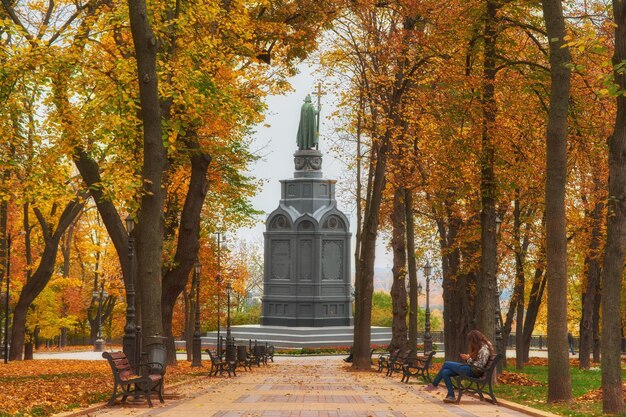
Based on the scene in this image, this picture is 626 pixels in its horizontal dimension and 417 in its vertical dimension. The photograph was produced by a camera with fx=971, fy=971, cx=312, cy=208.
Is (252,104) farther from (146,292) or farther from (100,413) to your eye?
(100,413)

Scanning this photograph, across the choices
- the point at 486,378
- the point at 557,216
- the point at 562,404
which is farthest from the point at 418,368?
the point at 557,216

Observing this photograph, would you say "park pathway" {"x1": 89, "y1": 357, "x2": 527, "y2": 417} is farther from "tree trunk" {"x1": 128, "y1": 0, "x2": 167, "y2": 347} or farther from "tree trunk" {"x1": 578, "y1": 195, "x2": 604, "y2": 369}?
"tree trunk" {"x1": 578, "y1": 195, "x2": 604, "y2": 369}

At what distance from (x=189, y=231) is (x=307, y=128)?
107ft

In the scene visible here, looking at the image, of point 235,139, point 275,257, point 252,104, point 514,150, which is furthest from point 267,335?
point 514,150

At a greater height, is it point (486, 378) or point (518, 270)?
point (518, 270)

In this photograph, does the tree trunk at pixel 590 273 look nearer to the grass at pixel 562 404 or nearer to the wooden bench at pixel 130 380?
the grass at pixel 562 404

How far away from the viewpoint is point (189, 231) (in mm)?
26719

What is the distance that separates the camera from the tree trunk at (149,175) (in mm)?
16688

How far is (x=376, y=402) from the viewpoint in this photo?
16469mm

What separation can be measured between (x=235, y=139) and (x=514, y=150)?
43.4 feet

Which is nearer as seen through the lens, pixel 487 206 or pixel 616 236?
pixel 616 236

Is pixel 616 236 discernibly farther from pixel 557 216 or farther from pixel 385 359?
pixel 385 359

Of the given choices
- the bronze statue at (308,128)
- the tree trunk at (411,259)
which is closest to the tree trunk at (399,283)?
the tree trunk at (411,259)

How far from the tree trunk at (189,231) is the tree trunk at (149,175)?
7997mm
